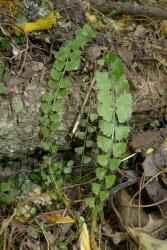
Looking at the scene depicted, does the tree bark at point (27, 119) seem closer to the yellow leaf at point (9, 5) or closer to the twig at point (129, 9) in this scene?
the yellow leaf at point (9, 5)

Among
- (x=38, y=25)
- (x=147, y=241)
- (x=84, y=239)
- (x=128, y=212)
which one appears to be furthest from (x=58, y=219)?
(x=38, y=25)

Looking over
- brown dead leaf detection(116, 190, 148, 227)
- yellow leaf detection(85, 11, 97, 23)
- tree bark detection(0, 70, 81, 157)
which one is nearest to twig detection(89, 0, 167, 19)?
yellow leaf detection(85, 11, 97, 23)

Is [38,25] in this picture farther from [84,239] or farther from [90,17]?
[84,239]

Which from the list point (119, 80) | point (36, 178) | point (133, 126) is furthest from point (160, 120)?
point (36, 178)

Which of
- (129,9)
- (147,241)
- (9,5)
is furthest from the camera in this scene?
(129,9)

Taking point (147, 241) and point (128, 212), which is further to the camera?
point (128, 212)

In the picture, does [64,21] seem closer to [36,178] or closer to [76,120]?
[76,120]

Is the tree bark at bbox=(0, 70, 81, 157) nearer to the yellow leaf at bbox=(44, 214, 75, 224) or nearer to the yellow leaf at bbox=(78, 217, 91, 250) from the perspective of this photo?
the yellow leaf at bbox=(44, 214, 75, 224)

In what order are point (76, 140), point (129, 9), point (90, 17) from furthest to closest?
point (129, 9) → point (90, 17) → point (76, 140)
